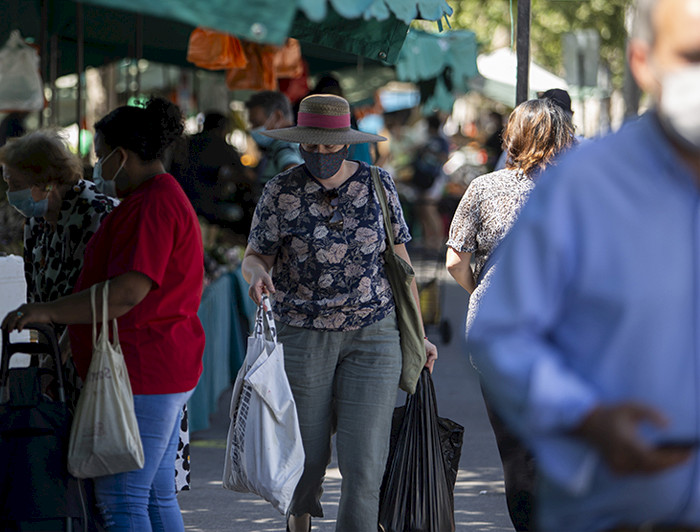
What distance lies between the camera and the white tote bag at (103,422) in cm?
342

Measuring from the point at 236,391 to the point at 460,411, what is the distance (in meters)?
4.32

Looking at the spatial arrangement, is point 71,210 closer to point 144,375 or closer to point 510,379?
point 144,375

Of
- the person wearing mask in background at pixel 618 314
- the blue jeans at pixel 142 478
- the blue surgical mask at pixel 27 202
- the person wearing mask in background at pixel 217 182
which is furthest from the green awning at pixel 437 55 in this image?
the person wearing mask in background at pixel 618 314

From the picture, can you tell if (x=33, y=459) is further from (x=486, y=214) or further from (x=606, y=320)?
(x=606, y=320)

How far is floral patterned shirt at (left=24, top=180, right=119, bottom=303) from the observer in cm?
407

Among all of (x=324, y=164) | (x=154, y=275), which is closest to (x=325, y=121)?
(x=324, y=164)

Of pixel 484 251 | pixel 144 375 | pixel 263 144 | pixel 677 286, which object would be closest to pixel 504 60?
pixel 263 144

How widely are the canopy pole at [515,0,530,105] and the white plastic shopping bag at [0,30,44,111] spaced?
4648 mm

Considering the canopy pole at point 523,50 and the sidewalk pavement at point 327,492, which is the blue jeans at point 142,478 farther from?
the canopy pole at point 523,50

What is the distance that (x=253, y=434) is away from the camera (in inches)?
161

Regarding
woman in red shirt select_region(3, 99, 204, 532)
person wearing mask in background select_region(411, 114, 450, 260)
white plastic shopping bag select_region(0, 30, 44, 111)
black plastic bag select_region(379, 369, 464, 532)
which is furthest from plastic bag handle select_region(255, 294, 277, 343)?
person wearing mask in background select_region(411, 114, 450, 260)

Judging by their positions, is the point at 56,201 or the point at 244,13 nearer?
the point at 244,13

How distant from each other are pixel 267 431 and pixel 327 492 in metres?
2.11

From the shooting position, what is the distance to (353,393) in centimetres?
436
